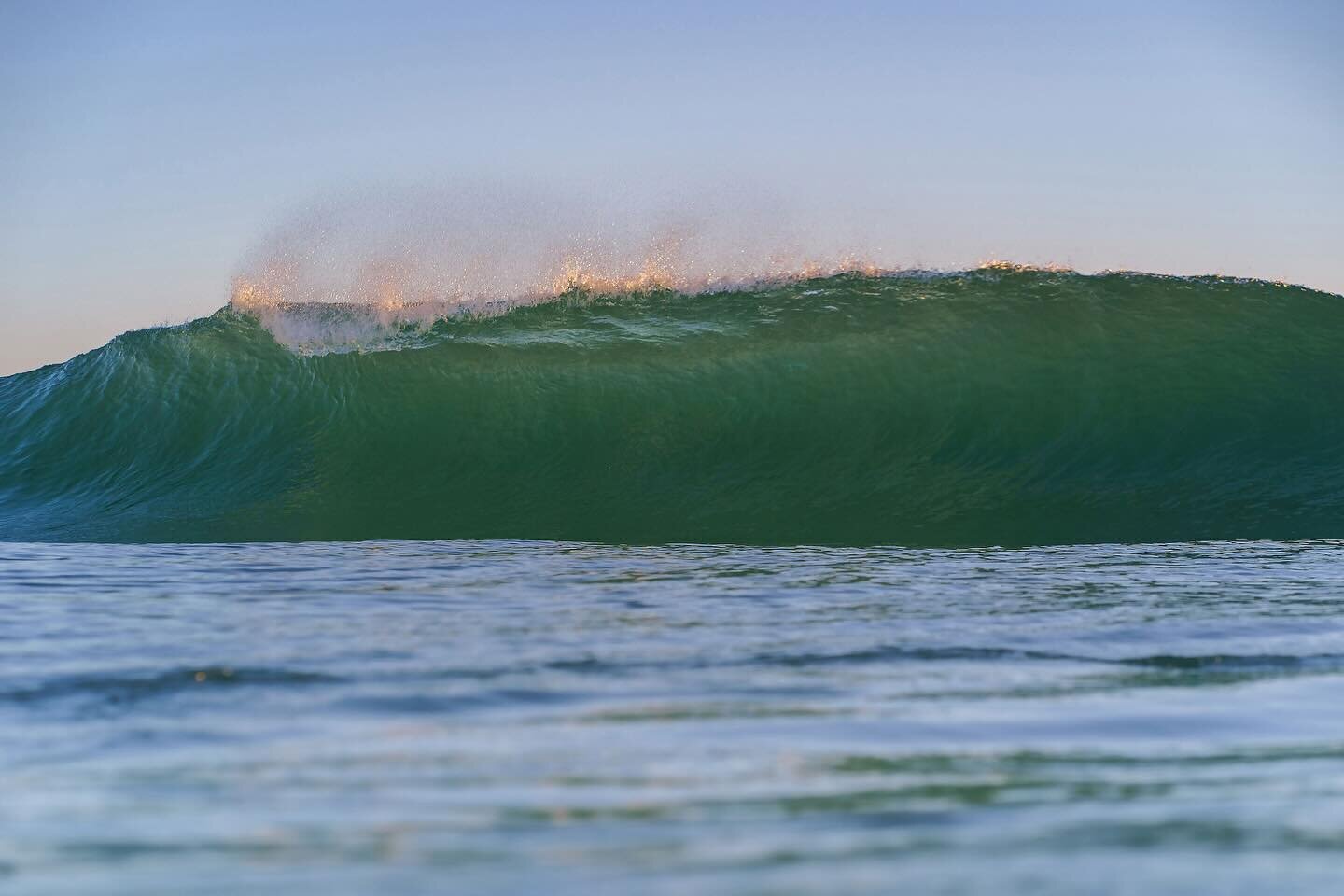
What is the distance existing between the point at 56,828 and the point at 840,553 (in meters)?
5.39

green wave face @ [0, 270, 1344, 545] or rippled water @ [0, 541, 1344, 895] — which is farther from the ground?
green wave face @ [0, 270, 1344, 545]

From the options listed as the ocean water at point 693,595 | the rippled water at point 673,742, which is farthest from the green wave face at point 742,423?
the rippled water at point 673,742

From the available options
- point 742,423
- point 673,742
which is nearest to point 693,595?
point 673,742

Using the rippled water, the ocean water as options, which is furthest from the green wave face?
the rippled water

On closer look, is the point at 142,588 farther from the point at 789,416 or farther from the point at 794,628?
the point at 789,416

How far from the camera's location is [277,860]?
1587mm

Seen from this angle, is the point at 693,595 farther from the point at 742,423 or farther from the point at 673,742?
the point at 742,423

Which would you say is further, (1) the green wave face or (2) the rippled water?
(1) the green wave face

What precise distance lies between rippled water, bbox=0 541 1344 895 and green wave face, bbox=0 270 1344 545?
479 centimetres

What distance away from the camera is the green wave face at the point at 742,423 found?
A: 30.4 ft

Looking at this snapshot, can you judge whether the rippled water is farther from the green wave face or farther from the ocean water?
the green wave face

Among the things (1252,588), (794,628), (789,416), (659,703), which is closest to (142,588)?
(794,628)

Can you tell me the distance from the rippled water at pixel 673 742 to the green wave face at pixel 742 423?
4789mm

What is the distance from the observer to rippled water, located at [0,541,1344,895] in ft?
5.13
